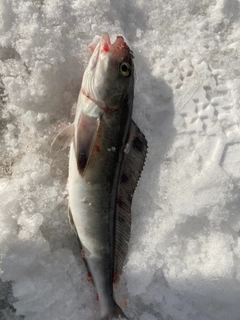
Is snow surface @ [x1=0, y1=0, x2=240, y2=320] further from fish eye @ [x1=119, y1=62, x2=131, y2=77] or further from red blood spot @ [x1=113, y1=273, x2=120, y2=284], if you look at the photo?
fish eye @ [x1=119, y1=62, x2=131, y2=77]

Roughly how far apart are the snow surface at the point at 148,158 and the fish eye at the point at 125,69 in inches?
18.4

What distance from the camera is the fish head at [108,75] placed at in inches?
87.1

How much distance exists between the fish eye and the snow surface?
1.53 feet

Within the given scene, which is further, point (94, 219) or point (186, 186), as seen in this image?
point (186, 186)

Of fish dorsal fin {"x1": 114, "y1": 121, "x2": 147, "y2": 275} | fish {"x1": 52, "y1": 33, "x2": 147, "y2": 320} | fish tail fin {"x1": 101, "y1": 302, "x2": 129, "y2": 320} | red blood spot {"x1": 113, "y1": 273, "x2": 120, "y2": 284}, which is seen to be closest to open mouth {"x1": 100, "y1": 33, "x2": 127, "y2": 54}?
fish {"x1": 52, "y1": 33, "x2": 147, "y2": 320}

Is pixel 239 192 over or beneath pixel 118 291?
over

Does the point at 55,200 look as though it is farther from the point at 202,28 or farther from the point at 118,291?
the point at 202,28

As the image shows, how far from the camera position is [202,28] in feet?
9.82

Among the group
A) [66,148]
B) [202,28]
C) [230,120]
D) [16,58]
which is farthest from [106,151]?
[202,28]

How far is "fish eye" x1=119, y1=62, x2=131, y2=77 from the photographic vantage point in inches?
88.4

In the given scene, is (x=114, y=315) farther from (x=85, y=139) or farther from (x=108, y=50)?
(x=108, y=50)

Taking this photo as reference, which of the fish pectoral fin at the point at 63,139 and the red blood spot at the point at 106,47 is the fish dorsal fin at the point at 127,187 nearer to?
the fish pectoral fin at the point at 63,139

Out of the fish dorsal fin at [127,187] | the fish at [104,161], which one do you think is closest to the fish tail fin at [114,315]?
the fish at [104,161]

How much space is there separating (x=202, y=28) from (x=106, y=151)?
1.59 metres
